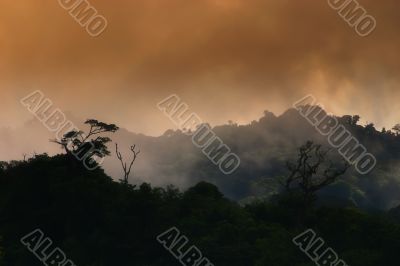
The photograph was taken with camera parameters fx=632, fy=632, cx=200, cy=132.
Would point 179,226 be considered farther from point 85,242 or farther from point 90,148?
point 90,148

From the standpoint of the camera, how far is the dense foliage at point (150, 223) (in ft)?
245

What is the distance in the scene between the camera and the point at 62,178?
9356cm

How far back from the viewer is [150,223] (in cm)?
8169

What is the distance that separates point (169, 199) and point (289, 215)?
1817 centimetres

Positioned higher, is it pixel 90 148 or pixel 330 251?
pixel 330 251

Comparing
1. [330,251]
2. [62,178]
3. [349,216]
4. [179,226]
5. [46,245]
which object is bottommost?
[46,245]

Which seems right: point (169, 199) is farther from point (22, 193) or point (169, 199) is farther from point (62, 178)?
point (22, 193)

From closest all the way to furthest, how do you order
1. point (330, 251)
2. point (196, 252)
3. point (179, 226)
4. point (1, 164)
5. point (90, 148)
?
1. point (330, 251)
2. point (196, 252)
3. point (179, 226)
4. point (90, 148)
5. point (1, 164)

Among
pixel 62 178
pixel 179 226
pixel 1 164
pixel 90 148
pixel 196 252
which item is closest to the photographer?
pixel 196 252

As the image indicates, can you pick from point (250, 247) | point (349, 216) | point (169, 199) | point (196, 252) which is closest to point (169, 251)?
point (196, 252)

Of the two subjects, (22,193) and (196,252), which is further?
(22,193)

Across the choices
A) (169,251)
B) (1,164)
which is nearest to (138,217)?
(169,251)

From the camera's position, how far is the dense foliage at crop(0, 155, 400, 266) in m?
74.8

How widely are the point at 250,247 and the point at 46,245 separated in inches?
1134
